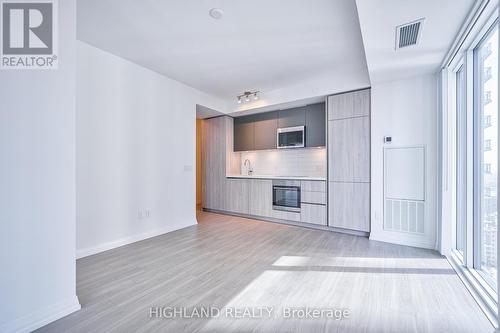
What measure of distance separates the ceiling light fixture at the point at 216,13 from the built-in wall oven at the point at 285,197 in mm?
2998

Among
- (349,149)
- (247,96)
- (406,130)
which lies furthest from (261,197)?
(406,130)

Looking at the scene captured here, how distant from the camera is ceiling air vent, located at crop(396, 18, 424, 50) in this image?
6.55 ft

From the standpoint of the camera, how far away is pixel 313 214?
403 cm

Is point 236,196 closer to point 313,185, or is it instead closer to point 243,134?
point 243,134

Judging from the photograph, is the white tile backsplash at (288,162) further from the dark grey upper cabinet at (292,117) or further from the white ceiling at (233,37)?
the white ceiling at (233,37)

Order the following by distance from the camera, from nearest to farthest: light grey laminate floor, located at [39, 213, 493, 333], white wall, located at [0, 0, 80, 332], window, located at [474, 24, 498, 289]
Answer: white wall, located at [0, 0, 80, 332]
light grey laminate floor, located at [39, 213, 493, 333]
window, located at [474, 24, 498, 289]

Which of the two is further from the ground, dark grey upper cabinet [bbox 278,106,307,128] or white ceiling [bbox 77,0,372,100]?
white ceiling [bbox 77,0,372,100]

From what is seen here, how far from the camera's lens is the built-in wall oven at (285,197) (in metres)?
4.25

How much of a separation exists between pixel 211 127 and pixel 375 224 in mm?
4038

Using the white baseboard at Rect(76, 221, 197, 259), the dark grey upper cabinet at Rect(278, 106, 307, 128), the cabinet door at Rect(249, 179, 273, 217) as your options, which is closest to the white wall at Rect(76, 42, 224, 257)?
the white baseboard at Rect(76, 221, 197, 259)

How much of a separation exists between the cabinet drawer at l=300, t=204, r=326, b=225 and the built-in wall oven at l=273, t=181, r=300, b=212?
0.13 metres

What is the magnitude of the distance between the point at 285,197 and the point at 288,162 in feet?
3.15

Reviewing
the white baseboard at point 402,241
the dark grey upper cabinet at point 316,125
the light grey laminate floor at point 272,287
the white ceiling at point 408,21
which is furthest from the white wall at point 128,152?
the white baseboard at point 402,241

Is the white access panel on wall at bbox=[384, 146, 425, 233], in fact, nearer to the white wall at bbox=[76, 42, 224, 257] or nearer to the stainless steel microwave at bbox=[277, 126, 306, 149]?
the stainless steel microwave at bbox=[277, 126, 306, 149]
